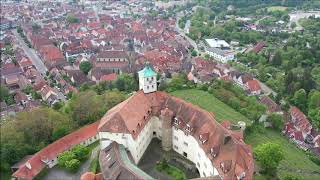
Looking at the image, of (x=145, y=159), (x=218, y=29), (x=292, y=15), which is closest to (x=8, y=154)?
(x=145, y=159)

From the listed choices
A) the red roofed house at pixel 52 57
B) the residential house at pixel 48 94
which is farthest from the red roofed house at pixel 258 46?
the residential house at pixel 48 94

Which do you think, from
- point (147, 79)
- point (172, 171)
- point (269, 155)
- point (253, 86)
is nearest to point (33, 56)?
point (253, 86)

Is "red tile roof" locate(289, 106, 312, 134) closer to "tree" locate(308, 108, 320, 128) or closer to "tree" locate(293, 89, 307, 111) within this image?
"tree" locate(308, 108, 320, 128)

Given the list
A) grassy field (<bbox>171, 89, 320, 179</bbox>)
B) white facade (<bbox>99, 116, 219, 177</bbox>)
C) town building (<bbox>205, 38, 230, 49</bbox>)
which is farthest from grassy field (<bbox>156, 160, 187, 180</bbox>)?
town building (<bbox>205, 38, 230, 49</bbox>)

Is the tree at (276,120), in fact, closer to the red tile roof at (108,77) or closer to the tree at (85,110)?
the tree at (85,110)

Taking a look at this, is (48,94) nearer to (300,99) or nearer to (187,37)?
(300,99)
